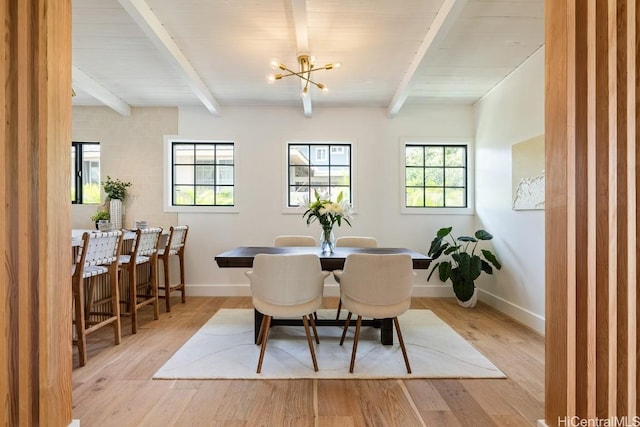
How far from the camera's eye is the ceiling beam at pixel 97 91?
11.5 ft

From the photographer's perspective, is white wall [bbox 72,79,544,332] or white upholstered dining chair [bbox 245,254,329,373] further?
white wall [bbox 72,79,544,332]

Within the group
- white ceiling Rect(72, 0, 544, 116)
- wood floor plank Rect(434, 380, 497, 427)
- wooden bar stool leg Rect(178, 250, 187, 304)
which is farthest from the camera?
wooden bar stool leg Rect(178, 250, 187, 304)

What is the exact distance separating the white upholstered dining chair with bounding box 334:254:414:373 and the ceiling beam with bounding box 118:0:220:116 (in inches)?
90.9

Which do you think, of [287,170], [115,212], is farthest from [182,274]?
[287,170]

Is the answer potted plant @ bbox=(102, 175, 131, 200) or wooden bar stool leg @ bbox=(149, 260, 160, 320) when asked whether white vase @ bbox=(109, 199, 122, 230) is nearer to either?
potted plant @ bbox=(102, 175, 131, 200)

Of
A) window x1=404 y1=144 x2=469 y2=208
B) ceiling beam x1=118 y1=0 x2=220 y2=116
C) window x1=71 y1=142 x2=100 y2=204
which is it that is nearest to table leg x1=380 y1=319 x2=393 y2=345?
window x1=404 y1=144 x2=469 y2=208

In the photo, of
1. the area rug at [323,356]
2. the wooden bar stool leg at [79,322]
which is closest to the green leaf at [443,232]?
the area rug at [323,356]

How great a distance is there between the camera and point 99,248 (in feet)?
8.73

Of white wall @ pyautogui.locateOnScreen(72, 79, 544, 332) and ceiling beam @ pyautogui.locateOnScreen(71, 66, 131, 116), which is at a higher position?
ceiling beam @ pyautogui.locateOnScreen(71, 66, 131, 116)

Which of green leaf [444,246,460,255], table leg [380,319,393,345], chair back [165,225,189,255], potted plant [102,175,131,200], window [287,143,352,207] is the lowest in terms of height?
table leg [380,319,393,345]

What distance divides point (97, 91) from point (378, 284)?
3.87 meters

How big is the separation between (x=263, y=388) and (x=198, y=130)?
361 centimetres

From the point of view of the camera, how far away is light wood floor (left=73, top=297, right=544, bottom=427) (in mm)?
1797

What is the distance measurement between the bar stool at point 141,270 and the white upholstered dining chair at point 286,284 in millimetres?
1556
